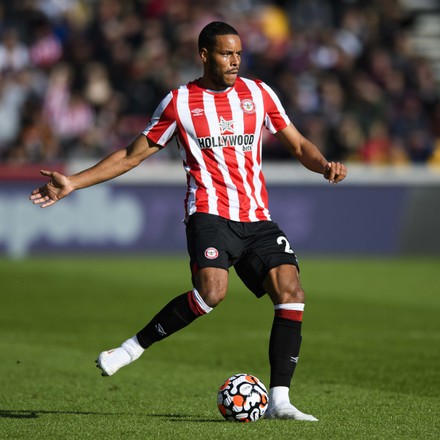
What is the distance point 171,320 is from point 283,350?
68cm

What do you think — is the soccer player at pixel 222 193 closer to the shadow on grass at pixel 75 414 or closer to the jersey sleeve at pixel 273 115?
the jersey sleeve at pixel 273 115

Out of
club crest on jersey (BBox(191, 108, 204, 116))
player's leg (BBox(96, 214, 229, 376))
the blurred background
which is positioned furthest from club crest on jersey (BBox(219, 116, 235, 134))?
the blurred background

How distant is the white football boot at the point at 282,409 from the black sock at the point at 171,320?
64 centimetres

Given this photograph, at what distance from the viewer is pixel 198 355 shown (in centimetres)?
989

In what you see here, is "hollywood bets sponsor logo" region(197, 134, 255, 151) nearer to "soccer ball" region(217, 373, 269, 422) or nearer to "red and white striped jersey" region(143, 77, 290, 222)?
"red and white striped jersey" region(143, 77, 290, 222)

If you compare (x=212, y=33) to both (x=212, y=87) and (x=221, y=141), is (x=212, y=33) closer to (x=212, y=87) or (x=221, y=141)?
(x=212, y=87)

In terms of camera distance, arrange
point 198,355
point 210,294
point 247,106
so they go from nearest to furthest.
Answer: point 210,294
point 247,106
point 198,355

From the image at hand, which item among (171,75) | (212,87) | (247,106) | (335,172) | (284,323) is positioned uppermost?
(171,75)

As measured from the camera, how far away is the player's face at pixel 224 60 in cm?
680

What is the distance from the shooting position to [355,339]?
35.4 ft

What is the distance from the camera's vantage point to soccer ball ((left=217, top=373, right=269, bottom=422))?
6461 millimetres

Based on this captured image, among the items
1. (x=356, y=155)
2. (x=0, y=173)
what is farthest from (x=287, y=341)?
(x=356, y=155)

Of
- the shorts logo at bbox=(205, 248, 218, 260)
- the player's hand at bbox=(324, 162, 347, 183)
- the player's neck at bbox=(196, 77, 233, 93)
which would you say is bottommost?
the shorts logo at bbox=(205, 248, 218, 260)

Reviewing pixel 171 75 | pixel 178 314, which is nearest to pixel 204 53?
pixel 178 314
